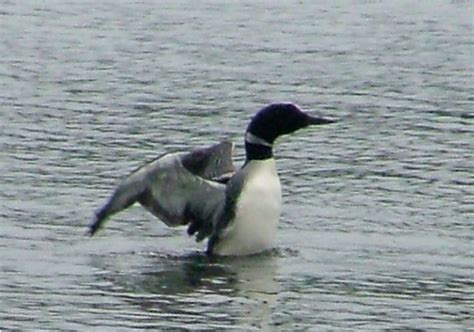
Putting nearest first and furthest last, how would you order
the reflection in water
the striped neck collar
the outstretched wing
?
the reflection in water
the outstretched wing
the striped neck collar

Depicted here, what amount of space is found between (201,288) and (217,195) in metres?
1.43

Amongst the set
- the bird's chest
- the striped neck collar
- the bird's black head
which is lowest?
the bird's chest

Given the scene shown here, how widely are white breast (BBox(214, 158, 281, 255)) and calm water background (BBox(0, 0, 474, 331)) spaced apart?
193mm

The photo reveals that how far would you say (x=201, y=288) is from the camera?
41.8 feet

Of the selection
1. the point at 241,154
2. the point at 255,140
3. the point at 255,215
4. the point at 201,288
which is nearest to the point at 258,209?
the point at 255,215

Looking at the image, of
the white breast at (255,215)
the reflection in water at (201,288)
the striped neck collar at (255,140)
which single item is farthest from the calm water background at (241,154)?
the striped neck collar at (255,140)

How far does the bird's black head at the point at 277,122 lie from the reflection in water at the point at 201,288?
919mm

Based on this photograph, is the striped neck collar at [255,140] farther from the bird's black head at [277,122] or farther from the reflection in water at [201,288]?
the reflection in water at [201,288]

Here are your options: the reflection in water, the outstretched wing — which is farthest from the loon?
the reflection in water

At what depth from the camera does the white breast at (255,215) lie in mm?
13828

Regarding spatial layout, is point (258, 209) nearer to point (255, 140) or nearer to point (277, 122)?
point (255, 140)

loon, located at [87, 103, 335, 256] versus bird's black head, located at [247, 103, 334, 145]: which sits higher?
bird's black head, located at [247, 103, 334, 145]

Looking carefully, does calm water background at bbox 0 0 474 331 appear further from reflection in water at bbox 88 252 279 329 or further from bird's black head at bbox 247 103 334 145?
bird's black head at bbox 247 103 334 145

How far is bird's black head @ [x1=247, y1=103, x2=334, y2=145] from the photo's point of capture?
14.1m
